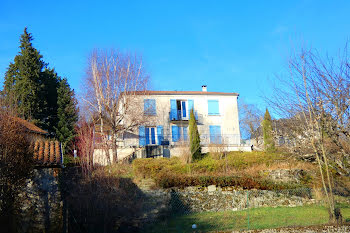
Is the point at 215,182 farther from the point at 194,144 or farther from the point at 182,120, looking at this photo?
the point at 182,120

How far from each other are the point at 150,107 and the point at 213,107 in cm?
630

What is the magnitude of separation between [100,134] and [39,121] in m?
5.62

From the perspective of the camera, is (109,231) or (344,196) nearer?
(109,231)

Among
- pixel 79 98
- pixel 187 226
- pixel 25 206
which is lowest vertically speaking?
pixel 187 226

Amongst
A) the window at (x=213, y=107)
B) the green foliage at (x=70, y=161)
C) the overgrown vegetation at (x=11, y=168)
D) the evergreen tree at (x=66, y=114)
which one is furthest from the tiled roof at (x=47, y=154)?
the window at (x=213, y=107)

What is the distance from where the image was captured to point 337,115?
9.59m

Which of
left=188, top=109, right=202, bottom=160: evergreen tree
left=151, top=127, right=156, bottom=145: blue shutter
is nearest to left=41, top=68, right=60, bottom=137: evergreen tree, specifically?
left=151, top=127, right=156, bottom=145: blue shutter

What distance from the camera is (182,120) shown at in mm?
28016

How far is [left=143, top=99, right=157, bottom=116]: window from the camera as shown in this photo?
84.2ft

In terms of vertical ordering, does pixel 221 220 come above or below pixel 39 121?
below

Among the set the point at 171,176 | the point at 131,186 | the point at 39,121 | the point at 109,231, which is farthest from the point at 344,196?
the point at 39,121

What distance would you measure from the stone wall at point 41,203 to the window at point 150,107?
14.9 meters

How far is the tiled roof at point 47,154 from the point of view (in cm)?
1045

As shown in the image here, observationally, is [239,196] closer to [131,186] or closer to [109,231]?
[131,186]
